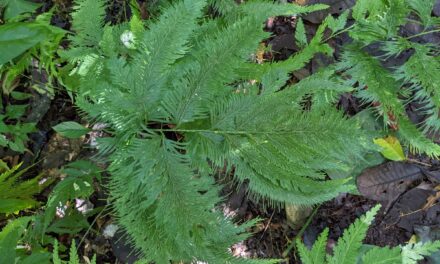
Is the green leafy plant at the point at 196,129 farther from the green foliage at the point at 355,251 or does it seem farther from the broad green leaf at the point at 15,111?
the broad green leaf at the point at 15,111

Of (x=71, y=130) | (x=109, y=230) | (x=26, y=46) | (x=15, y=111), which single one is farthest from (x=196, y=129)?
(x=15, y=111)

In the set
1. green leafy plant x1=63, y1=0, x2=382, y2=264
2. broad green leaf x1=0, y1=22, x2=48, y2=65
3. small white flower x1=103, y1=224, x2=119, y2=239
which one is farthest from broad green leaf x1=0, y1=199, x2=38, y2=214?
broad green leaf x1=0, y1=22, x2=48, y2=65

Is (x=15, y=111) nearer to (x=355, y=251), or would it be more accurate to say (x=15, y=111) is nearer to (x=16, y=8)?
(x=16, y=8)

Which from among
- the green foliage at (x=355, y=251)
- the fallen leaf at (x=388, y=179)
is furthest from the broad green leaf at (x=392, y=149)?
the green foliage at (x=355, y=251)

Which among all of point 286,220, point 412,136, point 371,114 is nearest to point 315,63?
point 371,114

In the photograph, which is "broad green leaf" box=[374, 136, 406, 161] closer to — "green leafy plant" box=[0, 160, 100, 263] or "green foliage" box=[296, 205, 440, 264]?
"green foliage" box=[296, 205, 440, 264]

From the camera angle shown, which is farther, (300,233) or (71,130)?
(300,233)
